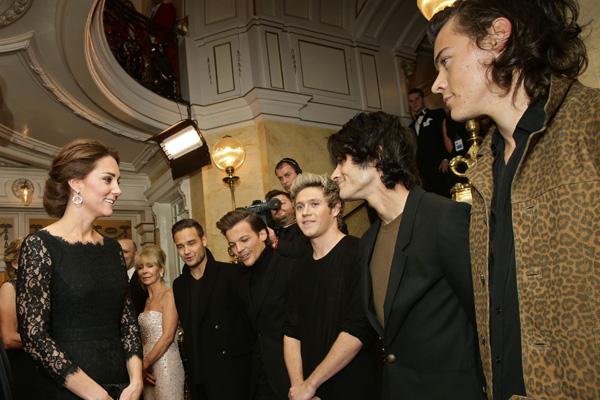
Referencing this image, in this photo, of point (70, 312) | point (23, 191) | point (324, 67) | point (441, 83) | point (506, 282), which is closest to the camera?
point (506, 282)

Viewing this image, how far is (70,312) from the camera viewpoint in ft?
7.06

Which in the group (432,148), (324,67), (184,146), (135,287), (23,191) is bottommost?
(135,287)

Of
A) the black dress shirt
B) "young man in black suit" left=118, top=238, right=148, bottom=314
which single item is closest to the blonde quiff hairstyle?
the black dress shirt

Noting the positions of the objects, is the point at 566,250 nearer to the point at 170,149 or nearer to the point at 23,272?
the point at 23,272

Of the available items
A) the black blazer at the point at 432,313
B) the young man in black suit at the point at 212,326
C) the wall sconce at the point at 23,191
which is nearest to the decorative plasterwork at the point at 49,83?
the wall sconce at the point at 23,191

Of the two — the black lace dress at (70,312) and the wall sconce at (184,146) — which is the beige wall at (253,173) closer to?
the wall sconce at (184,146)

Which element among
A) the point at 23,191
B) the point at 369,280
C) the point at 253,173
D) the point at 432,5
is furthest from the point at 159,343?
the point at 23,191

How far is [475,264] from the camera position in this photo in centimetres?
149

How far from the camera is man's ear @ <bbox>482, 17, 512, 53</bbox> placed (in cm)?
142

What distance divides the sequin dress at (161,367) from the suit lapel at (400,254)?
2.75 metres

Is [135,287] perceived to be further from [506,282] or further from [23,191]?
[23,191]

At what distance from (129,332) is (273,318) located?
0.97 m

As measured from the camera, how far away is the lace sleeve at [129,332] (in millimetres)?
2355

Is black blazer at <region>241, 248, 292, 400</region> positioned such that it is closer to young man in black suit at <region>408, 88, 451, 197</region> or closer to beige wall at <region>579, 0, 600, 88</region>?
beige wall at <region>579, 0, 600, 88</region>
